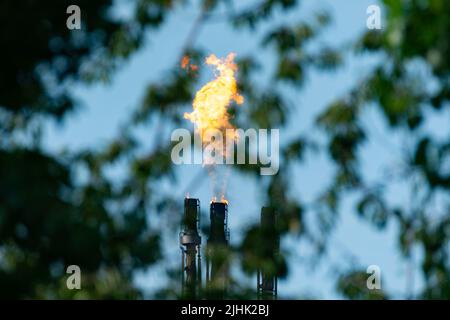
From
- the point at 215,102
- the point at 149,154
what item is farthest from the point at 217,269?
the point at 215,102

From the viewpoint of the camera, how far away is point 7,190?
2627cm

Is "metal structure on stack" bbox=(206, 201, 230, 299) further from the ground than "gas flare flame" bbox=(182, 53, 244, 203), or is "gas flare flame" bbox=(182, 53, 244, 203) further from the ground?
"gas flare flame" bbox=(182, 53, 244, 203)

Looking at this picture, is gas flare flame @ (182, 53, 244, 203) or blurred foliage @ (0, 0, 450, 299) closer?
blurred foliage @ (0, 0, 450, 299)

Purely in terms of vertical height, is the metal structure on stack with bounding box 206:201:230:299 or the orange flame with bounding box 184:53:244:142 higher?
the orange flame with bounding box 184:53:244:142

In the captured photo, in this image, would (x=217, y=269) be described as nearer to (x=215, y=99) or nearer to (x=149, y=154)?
(x=149, y=154)

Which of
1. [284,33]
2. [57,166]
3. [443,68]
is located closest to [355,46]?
[284,33]

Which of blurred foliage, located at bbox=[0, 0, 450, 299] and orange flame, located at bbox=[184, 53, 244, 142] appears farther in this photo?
orange flame, located at bbox=[184, 53, 244, 142]

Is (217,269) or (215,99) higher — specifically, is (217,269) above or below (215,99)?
below

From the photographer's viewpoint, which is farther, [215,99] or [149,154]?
[215,99]

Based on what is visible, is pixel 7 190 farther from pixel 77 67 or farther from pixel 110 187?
pixel 77 67

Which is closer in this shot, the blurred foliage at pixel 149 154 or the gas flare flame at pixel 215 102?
the blurred foliage at pixel 149 154

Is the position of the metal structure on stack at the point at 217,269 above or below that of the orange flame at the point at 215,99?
below

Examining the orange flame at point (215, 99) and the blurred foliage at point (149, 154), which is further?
the orange flame at point (215, 99)

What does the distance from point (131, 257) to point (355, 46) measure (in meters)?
4.94
